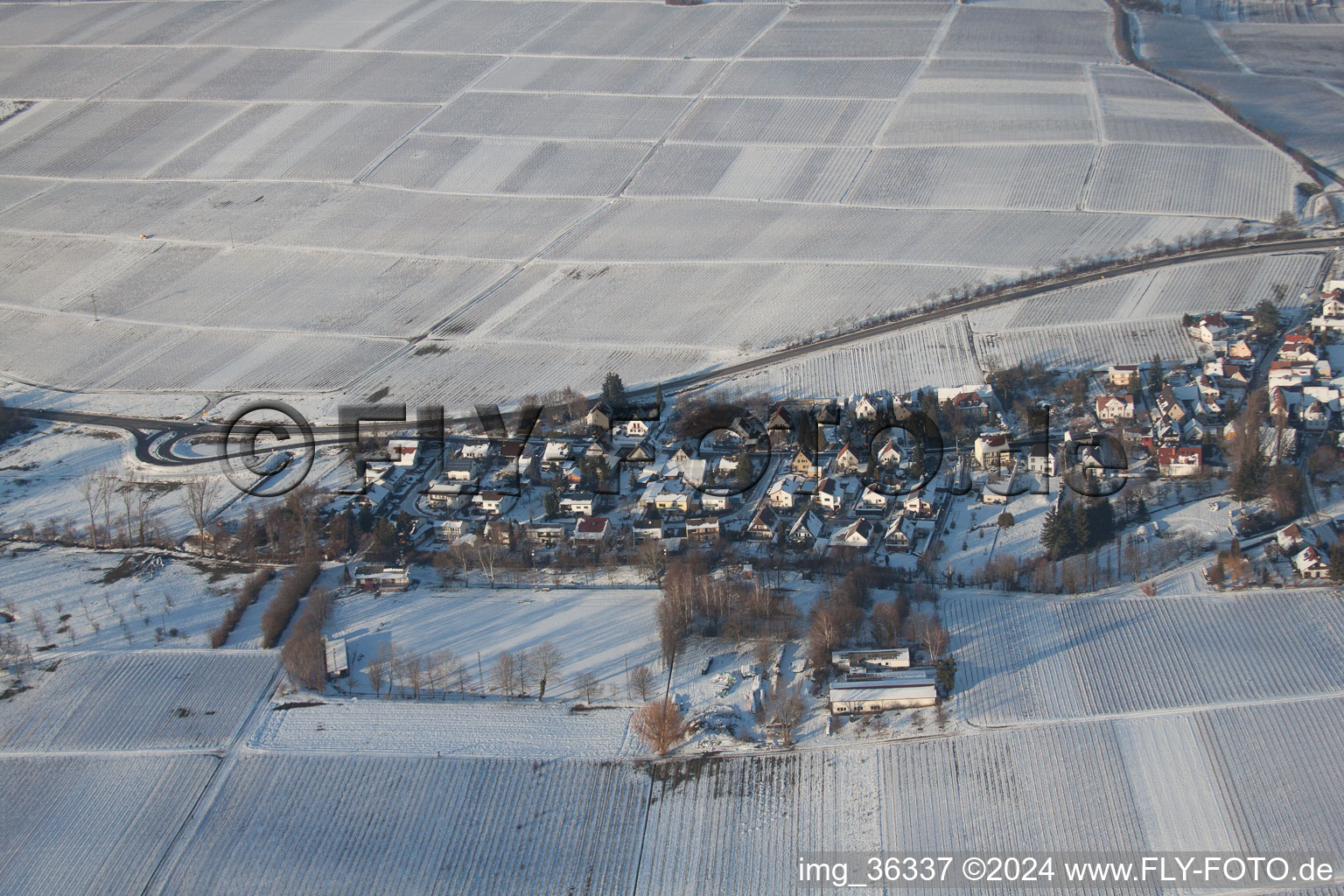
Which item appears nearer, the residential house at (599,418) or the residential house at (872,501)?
the residential house at (872,501)

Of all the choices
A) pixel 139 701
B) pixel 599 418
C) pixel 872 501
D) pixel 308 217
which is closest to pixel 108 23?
pixel 308 217

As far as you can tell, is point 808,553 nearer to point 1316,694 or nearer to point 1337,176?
point 1316,694

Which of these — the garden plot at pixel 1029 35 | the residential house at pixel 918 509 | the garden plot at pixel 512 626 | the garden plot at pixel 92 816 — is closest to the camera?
the garden plot at pixel 92 816

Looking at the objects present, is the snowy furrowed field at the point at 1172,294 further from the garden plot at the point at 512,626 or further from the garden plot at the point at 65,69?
the garden plot at the point at 65,69

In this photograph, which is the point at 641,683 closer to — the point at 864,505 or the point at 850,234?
the point at 864,505

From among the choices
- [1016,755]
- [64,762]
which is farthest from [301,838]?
[1016,755]

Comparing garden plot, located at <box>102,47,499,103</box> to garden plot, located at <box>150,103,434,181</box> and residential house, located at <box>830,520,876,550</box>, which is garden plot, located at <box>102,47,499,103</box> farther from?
residential house, located at <box>830,520,876,550</box>

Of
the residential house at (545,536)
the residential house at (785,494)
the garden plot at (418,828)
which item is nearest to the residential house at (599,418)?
the residential house at (545,536)
